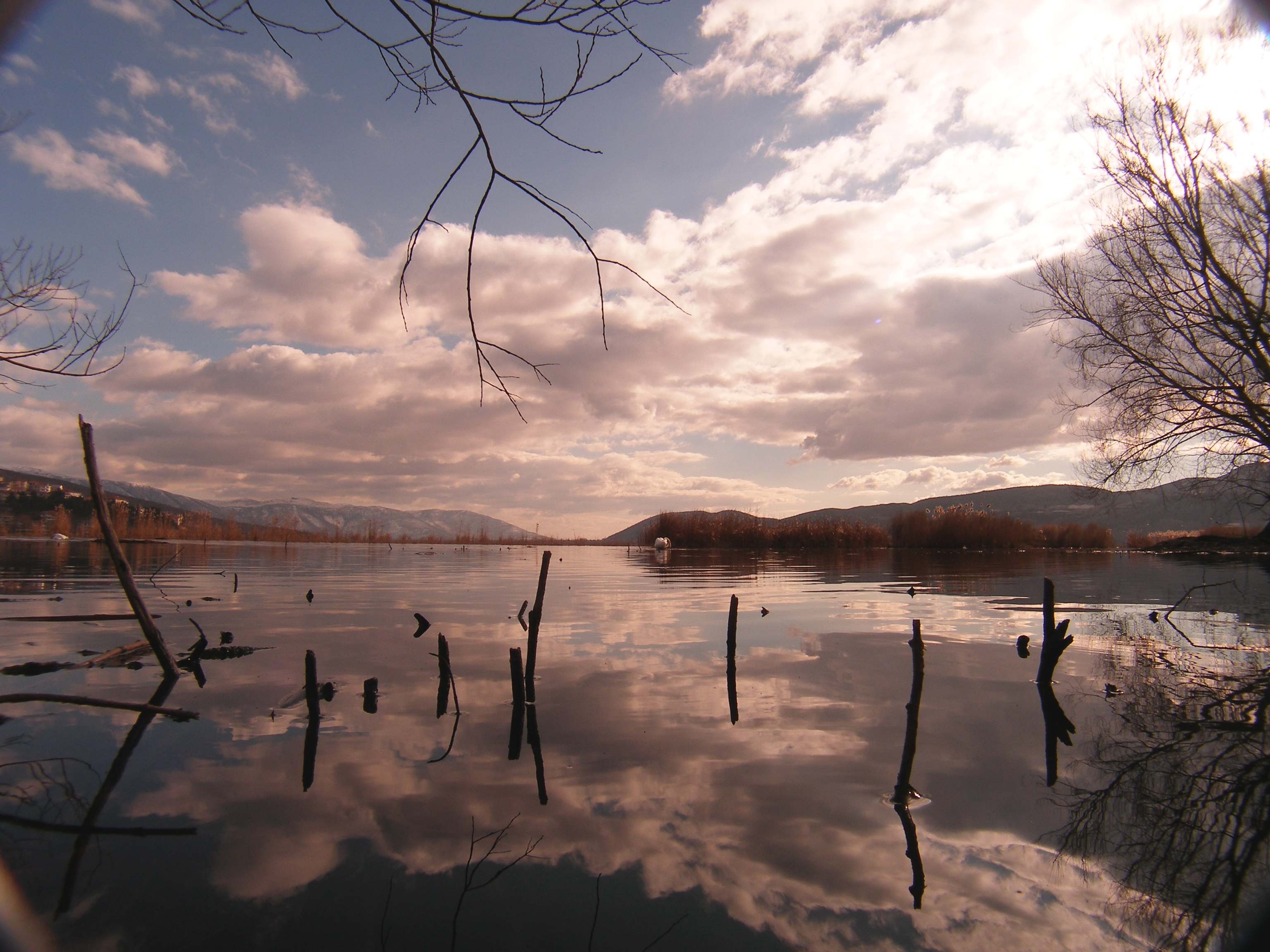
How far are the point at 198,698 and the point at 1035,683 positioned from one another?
12197mm

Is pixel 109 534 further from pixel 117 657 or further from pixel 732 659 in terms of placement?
pixel 732 659

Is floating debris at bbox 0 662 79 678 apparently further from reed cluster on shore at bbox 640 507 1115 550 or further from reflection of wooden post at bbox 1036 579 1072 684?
reed cluster on shore at bbox 640 507 1115 550

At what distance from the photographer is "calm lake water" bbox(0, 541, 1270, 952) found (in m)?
4.01

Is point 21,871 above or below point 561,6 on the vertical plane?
below

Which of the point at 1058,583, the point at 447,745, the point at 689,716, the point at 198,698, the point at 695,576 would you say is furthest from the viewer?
the point at 695,576

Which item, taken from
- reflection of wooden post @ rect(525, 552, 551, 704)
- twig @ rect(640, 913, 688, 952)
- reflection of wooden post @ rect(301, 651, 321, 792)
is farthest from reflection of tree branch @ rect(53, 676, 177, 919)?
reflection of wooden post @ rect(525, 552, 551, 704)

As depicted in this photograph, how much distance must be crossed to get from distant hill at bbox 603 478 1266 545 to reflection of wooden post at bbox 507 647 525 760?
1846 cm

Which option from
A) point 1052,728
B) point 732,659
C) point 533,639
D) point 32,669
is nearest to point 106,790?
point 533,639

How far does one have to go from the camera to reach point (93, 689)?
8.76 meters

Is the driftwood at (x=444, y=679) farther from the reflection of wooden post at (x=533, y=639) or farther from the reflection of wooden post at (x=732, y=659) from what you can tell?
the reflection of wooden post at (x=732, y=659)

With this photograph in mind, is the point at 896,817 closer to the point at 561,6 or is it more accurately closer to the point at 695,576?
the point at 561,6

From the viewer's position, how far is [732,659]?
1011 centimetres

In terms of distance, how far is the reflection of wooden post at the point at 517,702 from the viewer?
7152 mm

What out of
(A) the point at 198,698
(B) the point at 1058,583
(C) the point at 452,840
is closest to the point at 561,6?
(C) the point at 452,840
